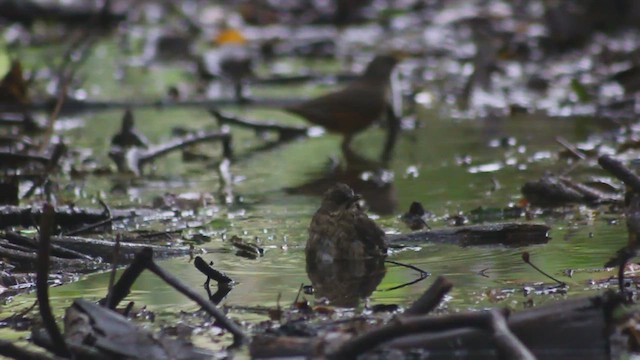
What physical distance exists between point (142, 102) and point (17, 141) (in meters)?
2.44

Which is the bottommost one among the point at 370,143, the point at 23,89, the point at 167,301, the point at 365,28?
the point at 167,301

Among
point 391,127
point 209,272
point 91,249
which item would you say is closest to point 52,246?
point 91,249

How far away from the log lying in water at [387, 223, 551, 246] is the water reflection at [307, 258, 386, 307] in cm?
34

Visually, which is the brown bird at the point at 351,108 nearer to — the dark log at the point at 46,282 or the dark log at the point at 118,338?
the dark log at the point at 118,338

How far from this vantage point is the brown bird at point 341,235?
4605mm

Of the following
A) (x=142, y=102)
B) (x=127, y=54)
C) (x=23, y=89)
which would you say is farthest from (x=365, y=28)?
(x=23, y=89)

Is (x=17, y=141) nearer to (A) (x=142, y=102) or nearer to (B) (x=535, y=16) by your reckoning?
(A) (x=142, y=102)

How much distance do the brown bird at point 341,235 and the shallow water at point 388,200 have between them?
0.09 metres

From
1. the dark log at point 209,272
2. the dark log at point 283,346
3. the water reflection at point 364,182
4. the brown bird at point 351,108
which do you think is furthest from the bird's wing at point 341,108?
the dark log at point 283,346

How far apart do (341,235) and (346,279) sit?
30cm

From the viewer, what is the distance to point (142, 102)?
1043 cm

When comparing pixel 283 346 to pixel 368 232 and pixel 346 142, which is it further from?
pixel 346 142

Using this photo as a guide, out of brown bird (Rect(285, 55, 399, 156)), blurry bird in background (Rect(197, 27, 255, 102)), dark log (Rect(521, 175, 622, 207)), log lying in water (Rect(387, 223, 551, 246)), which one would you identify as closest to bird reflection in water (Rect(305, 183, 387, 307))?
log lying in water (Rect(387, 223, 551, 246))

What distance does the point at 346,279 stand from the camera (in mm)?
4348
